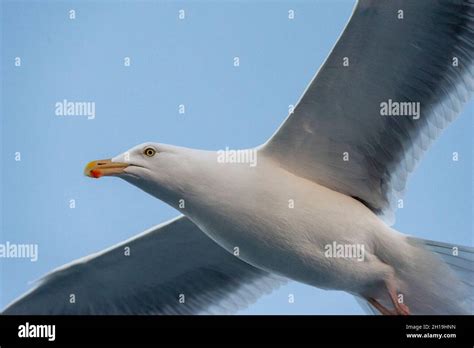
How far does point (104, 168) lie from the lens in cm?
401

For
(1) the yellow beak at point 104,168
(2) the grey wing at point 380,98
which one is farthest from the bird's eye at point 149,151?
(2) the grey wing at point 380,98

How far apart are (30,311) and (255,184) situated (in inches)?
58.9

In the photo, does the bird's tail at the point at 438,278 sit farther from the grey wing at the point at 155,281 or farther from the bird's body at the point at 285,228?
the grey wing at the point at 155,281

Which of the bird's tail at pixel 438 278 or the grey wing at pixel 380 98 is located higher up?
the grey wing at pixel 380 98

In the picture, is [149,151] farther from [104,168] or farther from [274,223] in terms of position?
[274,223]

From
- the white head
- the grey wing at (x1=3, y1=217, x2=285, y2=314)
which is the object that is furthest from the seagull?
the grey wing at (x1=3, y1=217, x2=285, y2=314)

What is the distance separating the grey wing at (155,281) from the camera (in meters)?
4.70

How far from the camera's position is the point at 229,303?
496cm

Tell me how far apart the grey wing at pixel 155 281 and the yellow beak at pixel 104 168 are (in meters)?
0.64

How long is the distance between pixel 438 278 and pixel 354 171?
2.08 ft

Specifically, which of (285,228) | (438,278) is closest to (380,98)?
(285,228)

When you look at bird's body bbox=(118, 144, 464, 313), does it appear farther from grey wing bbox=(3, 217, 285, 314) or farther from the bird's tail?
grey wing bbox=(3, 217, 285, 314)
